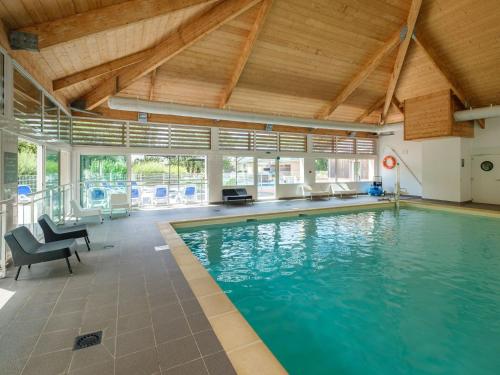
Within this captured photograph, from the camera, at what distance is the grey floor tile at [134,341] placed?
1.95 meters

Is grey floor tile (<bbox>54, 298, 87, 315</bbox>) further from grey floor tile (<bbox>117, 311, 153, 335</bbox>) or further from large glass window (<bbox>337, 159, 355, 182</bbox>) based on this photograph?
large glass window (<bbox>337, 159, 355, 182</bbox>)

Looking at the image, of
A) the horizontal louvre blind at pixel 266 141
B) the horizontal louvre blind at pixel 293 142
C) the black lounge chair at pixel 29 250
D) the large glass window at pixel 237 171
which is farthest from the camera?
the horizontal louvre blind at pixel 293 142

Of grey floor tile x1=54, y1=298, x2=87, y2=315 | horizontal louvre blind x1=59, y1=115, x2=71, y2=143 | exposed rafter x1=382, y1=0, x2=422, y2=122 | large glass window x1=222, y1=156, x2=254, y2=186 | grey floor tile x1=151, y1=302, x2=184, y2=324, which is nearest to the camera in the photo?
grey floor tile x1=151, y1=302, x2=184, y2=324

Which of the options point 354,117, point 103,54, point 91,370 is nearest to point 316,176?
point 354,117

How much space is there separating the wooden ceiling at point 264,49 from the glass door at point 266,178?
7.25ft

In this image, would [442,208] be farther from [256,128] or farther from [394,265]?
[256,128]

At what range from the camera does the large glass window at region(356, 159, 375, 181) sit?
14117mm

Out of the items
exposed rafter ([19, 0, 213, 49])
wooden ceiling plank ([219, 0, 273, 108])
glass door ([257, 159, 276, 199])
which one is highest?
wooden ceiling plank ([219, 0, 273, 108])

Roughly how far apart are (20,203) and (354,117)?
12.1 m

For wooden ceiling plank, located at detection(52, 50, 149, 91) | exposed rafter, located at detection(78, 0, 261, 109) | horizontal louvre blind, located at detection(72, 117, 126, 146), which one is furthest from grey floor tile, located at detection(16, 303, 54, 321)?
horizontal louvre blind, located at detection(72, 117, 126, 146)

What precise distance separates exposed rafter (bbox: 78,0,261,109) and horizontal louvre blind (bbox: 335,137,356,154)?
876 cm

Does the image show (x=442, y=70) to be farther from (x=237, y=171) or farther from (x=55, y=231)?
(x=55, y=231)

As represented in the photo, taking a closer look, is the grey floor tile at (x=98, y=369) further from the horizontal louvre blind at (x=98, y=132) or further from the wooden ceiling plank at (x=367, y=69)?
the wooden ceiling plank at (x=367, y=69)

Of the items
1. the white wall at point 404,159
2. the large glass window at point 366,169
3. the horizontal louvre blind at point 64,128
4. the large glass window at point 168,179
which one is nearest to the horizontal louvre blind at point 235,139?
the large glass window at point 168,179
